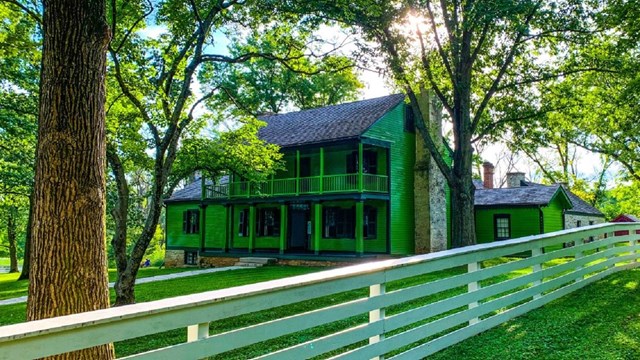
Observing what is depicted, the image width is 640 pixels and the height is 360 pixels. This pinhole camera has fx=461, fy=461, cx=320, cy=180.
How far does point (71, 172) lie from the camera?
11.7 feet

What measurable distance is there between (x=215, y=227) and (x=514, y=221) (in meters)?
17.1

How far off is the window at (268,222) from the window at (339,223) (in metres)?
3.20

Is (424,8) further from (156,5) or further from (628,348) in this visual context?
(628,348)

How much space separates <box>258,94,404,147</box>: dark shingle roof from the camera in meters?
21.8

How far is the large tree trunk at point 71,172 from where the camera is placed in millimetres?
3429

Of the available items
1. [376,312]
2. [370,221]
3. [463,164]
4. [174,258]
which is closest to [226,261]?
[174,258]

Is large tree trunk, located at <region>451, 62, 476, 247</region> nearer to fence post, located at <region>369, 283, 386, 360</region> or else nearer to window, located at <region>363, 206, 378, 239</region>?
window, located at <region>363, 206, 378, 239</region>

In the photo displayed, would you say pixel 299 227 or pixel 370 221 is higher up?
pixel 370 221

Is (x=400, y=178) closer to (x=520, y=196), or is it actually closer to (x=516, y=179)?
(x=520, y=196)

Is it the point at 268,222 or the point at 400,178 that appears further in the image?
the point at 268,222

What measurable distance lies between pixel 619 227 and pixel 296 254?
584 inches

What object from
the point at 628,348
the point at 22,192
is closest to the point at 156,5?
the point at 628,348

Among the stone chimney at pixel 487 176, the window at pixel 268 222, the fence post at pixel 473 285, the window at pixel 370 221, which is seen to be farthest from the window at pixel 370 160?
the fence post at pixel 473 285

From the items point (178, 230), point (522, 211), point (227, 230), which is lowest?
point (178, 230)
